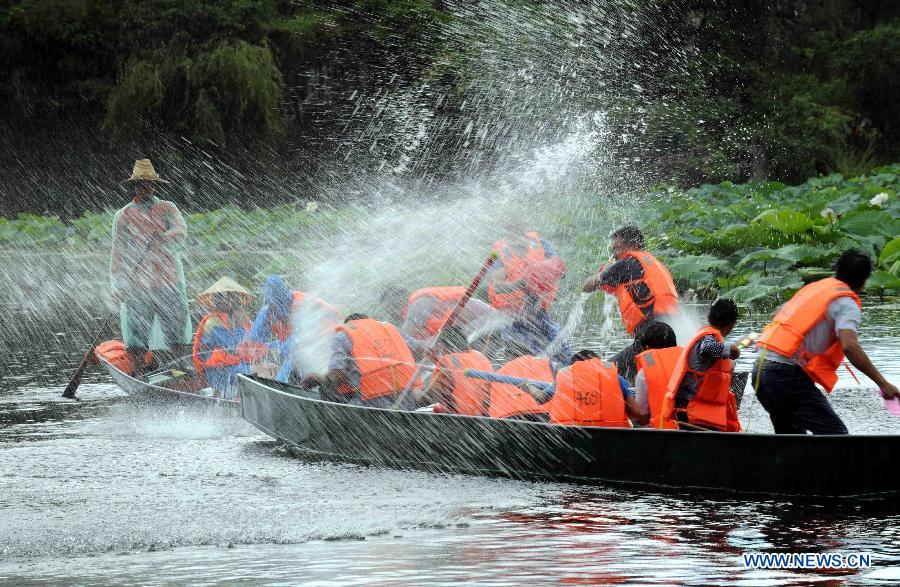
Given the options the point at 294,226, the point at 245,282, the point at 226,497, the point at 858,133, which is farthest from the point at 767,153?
the point at 226,497

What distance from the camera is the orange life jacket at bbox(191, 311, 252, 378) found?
12188 millimetres

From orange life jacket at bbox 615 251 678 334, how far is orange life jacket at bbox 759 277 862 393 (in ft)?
6.46

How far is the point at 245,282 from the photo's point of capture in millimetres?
27141

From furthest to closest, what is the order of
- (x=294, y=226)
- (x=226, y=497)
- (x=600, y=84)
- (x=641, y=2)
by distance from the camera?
1. (x=641, y=2)
2. (x=600, y=84)
3. (x=294, y=226)
4. (x=226, y=497)

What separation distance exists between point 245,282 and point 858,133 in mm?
28428

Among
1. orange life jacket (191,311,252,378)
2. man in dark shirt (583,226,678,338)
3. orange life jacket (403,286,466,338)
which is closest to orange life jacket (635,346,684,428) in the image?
man in dark shirt (583,226,678,338)

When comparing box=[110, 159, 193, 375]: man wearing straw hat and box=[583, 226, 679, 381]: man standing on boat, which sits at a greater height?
box=[583, 226, 679, 381]: man standing on boat

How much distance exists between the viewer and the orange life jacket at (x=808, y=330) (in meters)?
8.17

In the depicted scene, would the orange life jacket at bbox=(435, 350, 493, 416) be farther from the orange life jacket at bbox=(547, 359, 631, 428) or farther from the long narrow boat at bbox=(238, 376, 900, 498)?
the orange life jacket at bbox=(547, 359, 631, 428)

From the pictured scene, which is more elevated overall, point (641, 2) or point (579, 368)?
point (641, 2)

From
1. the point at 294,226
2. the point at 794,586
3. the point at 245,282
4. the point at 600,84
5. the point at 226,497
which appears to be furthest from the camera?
the point at 600,84

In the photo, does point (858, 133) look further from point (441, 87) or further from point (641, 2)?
point (441, 87)

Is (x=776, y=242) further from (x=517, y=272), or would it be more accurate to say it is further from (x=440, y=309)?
(x=440, y=309)

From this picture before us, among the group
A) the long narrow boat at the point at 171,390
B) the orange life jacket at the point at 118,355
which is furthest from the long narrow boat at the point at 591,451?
the orange life jacket at the point at 118,355
